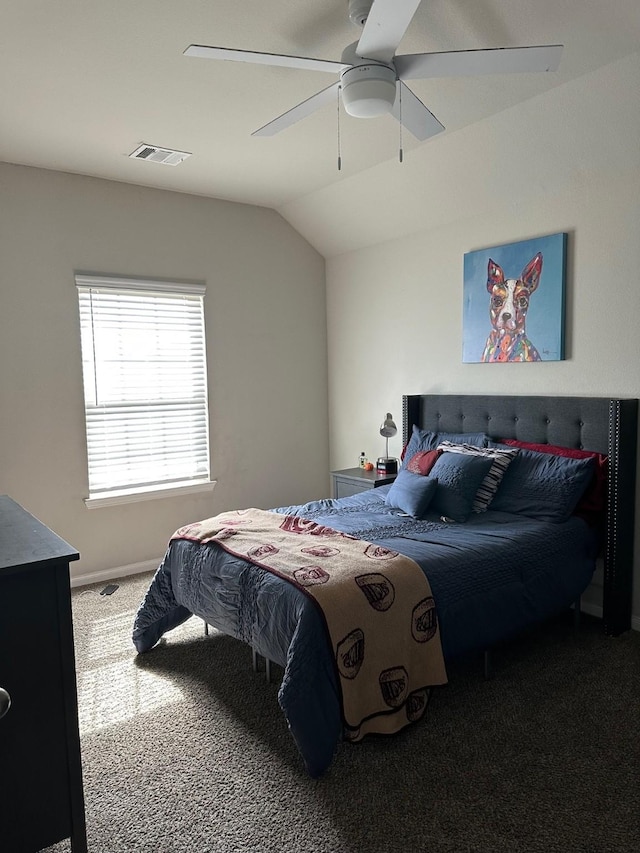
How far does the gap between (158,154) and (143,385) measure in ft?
5.22

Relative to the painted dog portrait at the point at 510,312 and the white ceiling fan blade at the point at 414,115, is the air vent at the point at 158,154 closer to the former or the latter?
the white ceiling fan blade at the point at 414,115

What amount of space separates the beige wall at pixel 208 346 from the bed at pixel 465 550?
139 cm

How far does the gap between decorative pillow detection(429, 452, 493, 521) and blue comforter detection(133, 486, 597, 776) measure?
87 mm

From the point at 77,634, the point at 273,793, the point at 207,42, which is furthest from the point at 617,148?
the point at 77,634

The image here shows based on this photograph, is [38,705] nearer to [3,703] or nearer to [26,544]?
[26,544]

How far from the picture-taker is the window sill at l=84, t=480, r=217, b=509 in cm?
435

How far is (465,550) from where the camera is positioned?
2.85 m

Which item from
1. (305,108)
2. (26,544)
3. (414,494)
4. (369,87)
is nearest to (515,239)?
(414,494)

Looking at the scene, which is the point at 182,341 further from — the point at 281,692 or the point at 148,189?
the point at 281,692

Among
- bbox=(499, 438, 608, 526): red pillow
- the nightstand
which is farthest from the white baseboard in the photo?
bbox=(499, 438, 608, 526): red pillow

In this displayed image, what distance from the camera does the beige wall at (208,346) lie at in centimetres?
404

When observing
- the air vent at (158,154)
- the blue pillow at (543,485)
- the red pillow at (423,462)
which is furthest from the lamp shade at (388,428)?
the air vent at (158,154)

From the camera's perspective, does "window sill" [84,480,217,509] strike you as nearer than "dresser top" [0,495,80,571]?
No

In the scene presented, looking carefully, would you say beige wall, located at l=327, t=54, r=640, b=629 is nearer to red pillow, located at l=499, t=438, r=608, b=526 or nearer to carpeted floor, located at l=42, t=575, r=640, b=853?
red pillow, located at l=499, t=438, r=608, b=526
